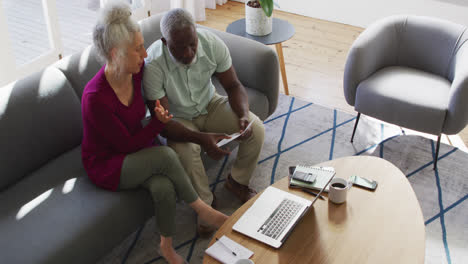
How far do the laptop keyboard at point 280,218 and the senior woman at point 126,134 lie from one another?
0.38 meters

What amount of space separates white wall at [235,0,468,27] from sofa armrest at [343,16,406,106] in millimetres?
1356

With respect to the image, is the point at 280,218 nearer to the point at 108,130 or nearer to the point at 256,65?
the point at 108,130

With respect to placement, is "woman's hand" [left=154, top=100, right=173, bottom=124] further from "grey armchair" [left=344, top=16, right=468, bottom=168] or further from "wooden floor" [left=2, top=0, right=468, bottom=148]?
"wooden floor" [left=2, top=0, right=468, bottom=148]

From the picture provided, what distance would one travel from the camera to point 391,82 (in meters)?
2.81

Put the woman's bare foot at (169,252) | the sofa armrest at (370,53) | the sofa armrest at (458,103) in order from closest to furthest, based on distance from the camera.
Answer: the woman's bare foot at (169,252) → the sofa armrest at (458,103) → the sofa armrest at (370,53)

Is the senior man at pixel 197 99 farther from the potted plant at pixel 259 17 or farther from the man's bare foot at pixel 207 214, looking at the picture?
the potted plant at pixel 259 17

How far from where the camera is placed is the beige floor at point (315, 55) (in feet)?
11.6

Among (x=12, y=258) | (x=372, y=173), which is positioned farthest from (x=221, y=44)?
(x=12, y=258)

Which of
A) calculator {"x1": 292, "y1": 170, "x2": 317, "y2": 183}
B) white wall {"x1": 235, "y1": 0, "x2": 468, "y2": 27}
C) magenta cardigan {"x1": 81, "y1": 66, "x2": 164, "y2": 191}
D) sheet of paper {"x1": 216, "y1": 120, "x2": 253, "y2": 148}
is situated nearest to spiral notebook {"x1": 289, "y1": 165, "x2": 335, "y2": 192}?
calculator {"x1": 292, "y1": 170, "x2": 317, "y2": 183}

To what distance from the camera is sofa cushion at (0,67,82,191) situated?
6.71ft

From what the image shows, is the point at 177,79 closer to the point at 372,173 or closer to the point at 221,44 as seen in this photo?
the point at 221,44

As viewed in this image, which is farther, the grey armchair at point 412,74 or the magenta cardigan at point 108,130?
the grey armchair at point 412,74

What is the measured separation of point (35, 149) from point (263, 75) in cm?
128

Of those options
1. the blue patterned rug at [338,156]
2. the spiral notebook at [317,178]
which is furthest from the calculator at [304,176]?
the blue patterned rug at [338,156]
